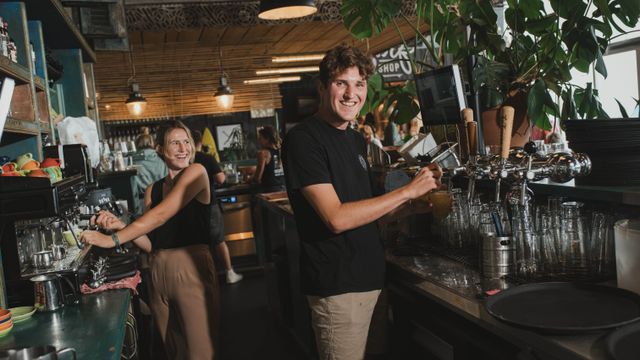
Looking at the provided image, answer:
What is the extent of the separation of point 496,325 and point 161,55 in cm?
847

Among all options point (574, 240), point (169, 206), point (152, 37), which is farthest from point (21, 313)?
point (152, 37)

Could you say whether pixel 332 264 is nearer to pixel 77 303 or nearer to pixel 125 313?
pixel 125 313

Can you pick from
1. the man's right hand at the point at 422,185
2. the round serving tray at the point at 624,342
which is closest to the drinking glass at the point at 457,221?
the man's right hand at the point at 422,185

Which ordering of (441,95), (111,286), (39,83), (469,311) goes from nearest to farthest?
(469,311)
(441,95)
(111,286)
(39,83)

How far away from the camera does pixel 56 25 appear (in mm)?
4473

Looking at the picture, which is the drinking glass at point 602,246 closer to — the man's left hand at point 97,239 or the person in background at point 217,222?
the man's left hand at point 97,239

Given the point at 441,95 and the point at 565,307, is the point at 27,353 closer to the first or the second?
the point at 565,307

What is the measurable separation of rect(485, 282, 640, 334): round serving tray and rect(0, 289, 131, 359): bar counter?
1217 millimetres

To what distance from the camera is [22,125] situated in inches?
121

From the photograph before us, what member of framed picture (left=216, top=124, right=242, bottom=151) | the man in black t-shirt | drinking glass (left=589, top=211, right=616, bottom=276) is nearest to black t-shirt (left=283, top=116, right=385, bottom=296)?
the man in black t-shirt

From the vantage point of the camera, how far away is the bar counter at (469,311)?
1.39m

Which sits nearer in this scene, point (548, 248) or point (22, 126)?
point (548, 248)

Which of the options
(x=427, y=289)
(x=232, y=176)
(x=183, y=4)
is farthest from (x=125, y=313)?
(x=232, y=176)

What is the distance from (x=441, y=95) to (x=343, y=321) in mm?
1072
